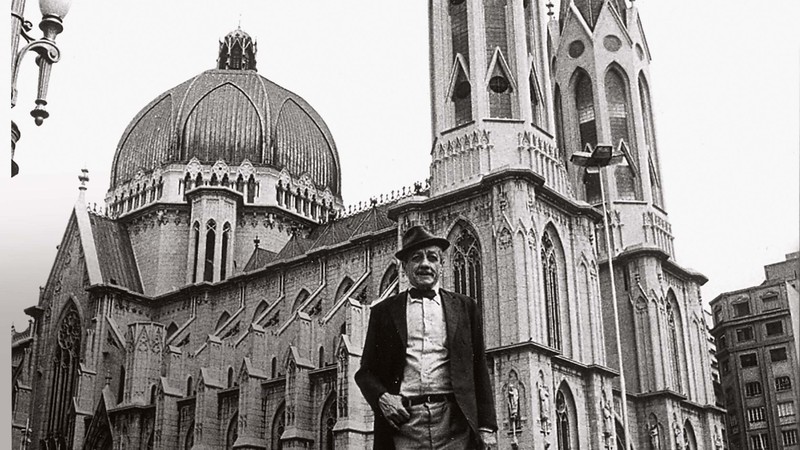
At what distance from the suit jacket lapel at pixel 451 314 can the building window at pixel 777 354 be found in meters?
47.4

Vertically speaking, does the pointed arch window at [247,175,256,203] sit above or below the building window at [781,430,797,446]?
above

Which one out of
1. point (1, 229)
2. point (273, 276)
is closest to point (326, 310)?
point (273, 276)

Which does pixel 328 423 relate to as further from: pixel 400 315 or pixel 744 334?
pixel 744 334

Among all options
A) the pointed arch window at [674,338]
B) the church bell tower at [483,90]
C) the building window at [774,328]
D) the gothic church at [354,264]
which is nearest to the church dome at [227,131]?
the gothic church at [354,264]

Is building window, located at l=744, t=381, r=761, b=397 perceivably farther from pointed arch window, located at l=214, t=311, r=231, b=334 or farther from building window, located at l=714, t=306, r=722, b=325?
pointed arch window, located at l=214, t=311, r=231, b=334

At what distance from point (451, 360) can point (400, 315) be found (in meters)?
0.60

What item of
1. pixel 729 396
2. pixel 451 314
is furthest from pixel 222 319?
pixel 451 314

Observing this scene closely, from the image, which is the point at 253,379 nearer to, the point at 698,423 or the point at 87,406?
the point at 87,406

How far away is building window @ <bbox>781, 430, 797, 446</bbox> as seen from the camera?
48656 millimetres

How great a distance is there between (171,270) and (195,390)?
999cm

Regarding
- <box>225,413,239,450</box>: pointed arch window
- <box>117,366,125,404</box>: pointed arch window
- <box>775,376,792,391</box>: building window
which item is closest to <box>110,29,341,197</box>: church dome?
<box>117,366,125,404</box>: pointed arch window

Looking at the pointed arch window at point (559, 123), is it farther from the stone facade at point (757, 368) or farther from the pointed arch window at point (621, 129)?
the stone facade at point (757, 368)

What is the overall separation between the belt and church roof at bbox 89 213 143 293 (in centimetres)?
4118

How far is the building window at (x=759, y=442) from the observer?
168 feet
